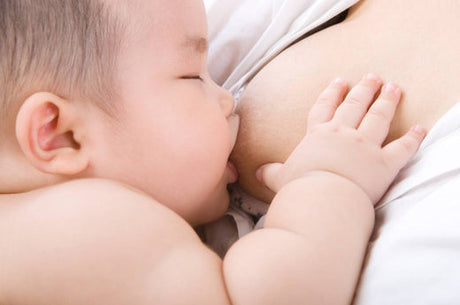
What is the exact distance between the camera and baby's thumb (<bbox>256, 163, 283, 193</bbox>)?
2.55ft

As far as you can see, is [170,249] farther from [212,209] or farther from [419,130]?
[419,130]

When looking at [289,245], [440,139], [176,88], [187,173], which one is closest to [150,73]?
[176,88]

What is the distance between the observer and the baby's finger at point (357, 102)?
75 cm

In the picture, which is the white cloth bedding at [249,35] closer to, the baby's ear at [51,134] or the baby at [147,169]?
the baby at [147,169]

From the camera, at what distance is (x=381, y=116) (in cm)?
72

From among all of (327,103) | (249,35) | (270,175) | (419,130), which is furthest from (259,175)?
(249,35)

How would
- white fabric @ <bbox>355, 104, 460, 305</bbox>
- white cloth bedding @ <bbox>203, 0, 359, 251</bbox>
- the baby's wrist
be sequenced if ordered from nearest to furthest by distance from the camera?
white fabric @ <bbox>355, 104, 460, 305</bbox> < the baby's wrist < white cloth bedding @ <bbox>203, 0, 359, 251</bbox>

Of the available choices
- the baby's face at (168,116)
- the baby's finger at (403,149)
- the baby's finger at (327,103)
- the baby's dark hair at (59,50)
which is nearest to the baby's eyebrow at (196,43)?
the baby's face at (168,116)

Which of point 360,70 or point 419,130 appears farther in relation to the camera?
point 360,70

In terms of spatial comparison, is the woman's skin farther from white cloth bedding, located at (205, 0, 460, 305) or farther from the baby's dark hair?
the baby's dark hair

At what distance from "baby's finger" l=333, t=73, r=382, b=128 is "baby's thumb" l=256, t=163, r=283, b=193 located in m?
0.13

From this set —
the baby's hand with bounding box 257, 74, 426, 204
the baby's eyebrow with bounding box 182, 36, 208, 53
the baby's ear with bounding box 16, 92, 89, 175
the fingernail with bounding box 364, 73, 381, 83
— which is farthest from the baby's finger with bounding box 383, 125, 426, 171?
the baby's ear with bounding box 16, 92, 89, 175

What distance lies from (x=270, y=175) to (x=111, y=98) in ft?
0.99

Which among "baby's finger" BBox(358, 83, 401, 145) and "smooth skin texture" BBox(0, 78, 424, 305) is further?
"baby's finger" BBox(358, 83, 401, 145)
